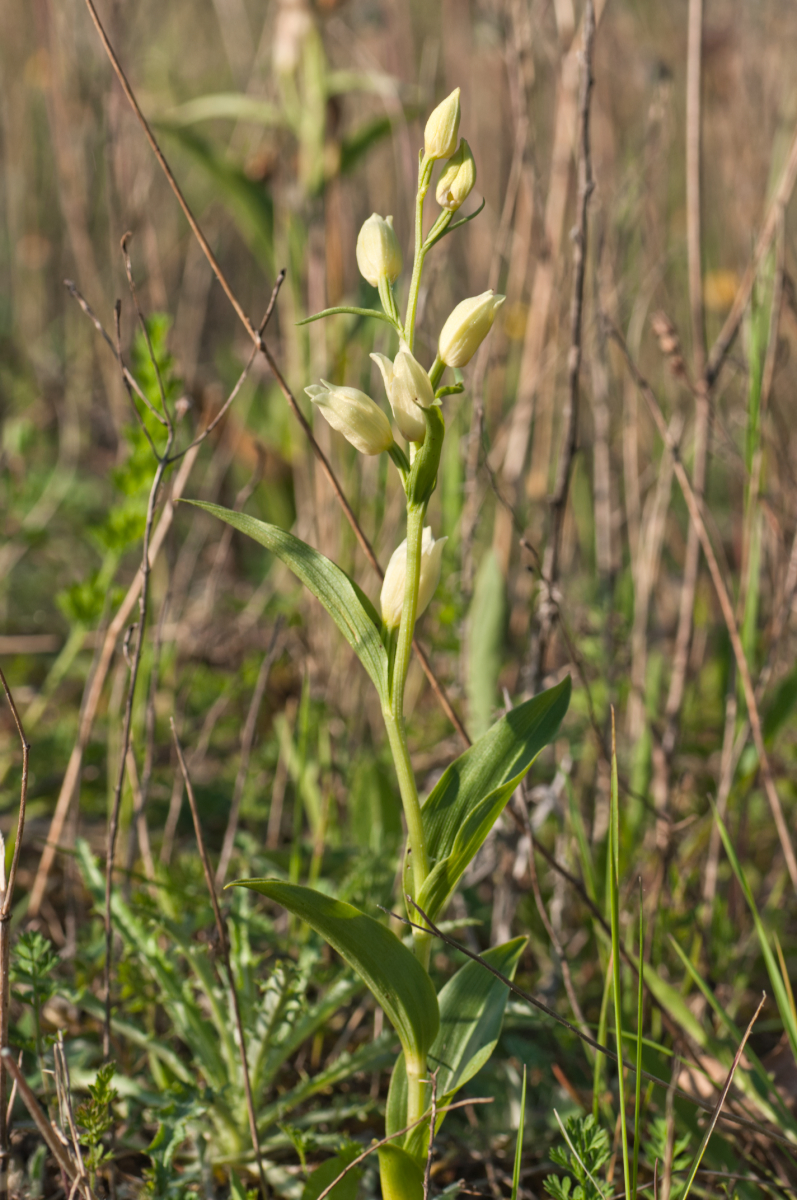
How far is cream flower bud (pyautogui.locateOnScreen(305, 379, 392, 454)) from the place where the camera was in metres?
0.58

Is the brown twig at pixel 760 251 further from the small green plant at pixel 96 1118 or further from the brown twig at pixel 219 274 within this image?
the small green plant at pixel 96 1118

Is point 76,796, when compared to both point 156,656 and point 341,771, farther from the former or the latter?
Answer: point 341,771

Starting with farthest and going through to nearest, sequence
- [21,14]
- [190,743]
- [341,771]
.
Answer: [21,14] → [190,743] → [341,771]

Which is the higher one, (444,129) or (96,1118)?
(444,129)

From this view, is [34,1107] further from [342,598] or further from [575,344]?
[575,344]

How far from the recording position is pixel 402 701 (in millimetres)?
613

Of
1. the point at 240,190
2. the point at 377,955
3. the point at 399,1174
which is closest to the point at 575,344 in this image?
the point at 377,955

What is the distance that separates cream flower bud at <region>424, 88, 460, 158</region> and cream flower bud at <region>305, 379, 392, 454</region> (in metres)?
0.17

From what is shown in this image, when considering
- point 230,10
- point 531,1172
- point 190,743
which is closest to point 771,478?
point 190,743

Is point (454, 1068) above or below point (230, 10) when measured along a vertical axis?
below

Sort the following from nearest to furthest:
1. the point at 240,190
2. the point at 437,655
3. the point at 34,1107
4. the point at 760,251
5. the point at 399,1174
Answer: the point at 34,1107, the point at 399,1174, the point at 760,251, the point at 437,655, the point at 240,190

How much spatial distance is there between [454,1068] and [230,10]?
6.83ft

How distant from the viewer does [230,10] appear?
6.33 ft

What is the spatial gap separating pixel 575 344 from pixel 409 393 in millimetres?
393
